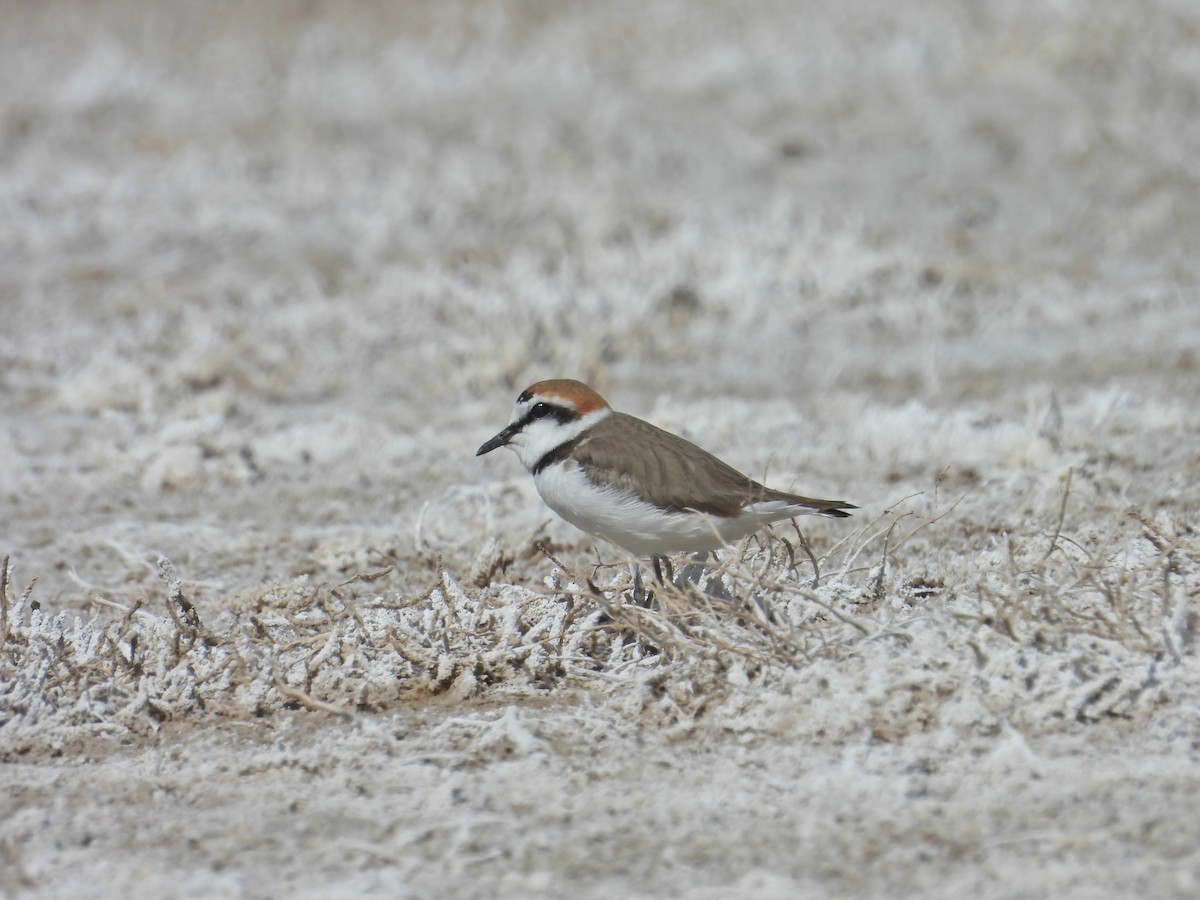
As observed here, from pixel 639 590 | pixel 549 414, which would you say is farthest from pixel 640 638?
pixel 549 414

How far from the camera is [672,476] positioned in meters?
4.11

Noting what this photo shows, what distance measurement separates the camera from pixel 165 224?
349 inches

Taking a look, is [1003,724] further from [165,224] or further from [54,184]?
[54,184]

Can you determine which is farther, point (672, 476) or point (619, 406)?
point (619, 406)

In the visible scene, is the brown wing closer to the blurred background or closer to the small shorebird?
the small shorebird

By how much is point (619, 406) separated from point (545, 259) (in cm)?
179

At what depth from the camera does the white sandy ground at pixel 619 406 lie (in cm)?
314

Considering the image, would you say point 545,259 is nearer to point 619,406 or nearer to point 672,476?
point 619,406

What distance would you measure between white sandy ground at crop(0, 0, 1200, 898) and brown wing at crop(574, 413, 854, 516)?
15 centimetres

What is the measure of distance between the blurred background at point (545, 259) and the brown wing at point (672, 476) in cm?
85

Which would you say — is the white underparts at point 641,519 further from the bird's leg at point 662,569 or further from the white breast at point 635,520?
the bird's leg at point 662,569

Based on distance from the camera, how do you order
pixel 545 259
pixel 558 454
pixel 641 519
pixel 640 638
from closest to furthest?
pixel 640 638 → pixel 641 519 → pixel 558 454 → pixel 545 259

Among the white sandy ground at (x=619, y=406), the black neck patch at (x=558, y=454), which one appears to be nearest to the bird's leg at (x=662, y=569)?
the white sandy ground at (x=619, y=406)

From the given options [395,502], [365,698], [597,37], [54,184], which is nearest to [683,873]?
[365,698]
